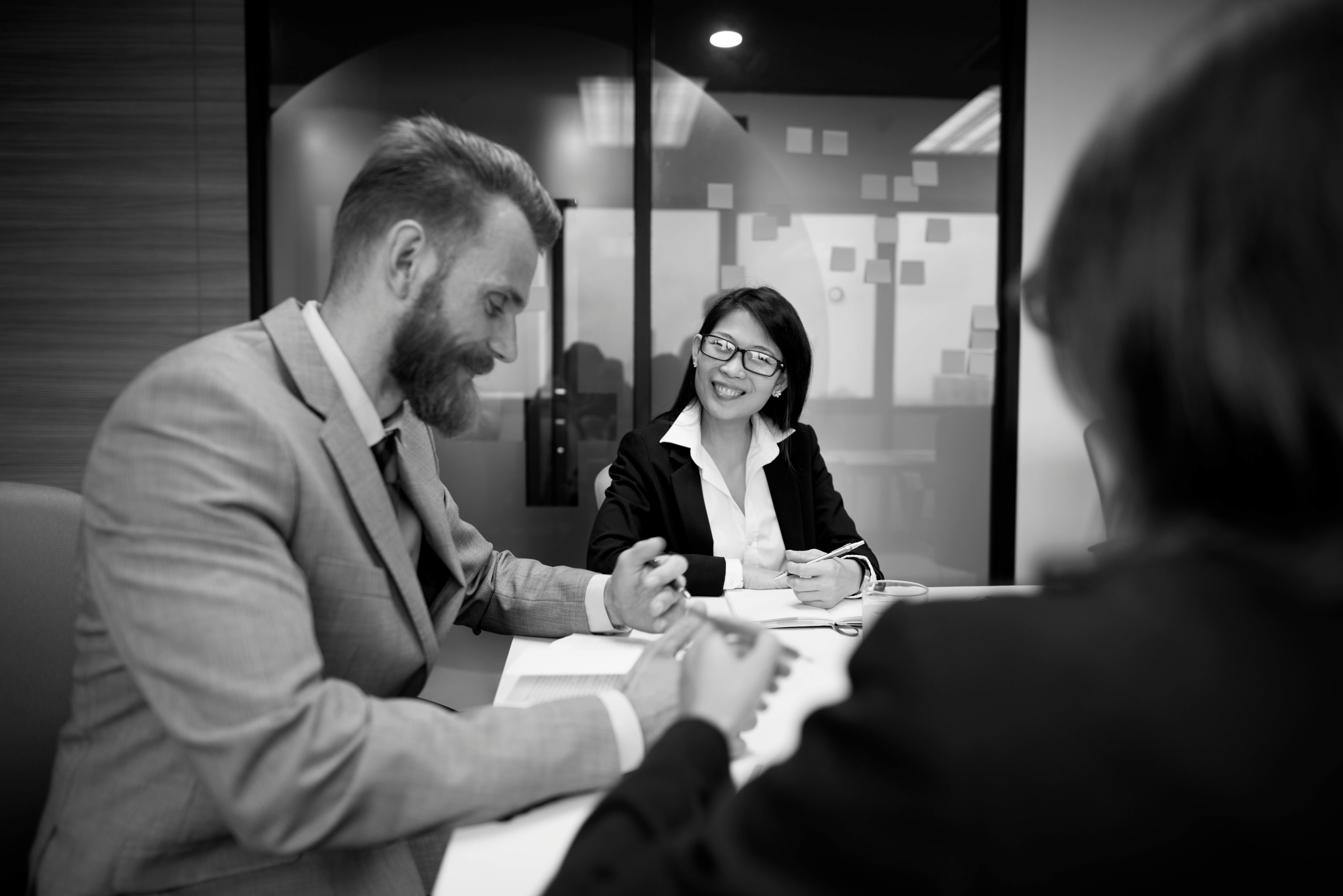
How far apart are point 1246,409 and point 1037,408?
3.36m

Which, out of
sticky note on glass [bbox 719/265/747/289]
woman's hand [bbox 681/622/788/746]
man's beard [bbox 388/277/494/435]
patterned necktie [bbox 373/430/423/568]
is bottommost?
woman's hand [bbox 681/622/788/746]

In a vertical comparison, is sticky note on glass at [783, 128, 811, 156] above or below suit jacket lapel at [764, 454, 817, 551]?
above

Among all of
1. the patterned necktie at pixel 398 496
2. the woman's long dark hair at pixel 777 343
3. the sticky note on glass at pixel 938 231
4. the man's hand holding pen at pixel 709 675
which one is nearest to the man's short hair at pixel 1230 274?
the man's hand holding pen at pixel 709 675

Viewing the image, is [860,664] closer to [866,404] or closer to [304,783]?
[304,783]

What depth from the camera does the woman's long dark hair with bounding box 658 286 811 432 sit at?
247 cm

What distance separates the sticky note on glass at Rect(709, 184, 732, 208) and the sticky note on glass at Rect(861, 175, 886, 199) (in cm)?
55

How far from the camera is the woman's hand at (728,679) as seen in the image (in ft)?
2.82

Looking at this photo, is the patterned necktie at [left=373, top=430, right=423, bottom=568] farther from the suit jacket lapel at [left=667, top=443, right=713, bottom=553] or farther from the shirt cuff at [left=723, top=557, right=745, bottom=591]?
the suit jacket lapel at [left=667, top=443, right=713, bottom=553]

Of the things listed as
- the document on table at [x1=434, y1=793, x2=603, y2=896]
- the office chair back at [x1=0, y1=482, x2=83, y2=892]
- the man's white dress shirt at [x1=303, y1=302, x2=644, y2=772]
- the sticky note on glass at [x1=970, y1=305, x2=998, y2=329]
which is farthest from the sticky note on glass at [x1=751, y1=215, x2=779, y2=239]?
the document on table at [x1=434, y1=793, x2=603, y2=896]

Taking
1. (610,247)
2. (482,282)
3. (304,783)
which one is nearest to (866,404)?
(610,247)

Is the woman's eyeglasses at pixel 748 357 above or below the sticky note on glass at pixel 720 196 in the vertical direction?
below

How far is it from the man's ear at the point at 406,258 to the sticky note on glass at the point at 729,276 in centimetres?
230

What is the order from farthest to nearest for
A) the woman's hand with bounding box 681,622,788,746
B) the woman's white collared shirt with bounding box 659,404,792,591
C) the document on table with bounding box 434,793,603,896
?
the woman's white collared shirt with bounding box 659,404,792,591 < the woman's hand with bounding box 681,622,788,746 < the document on table with bounding box 434,793,603,896

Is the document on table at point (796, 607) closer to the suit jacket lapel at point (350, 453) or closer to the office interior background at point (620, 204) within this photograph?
the suit jacket lapel at point (350, 453)
